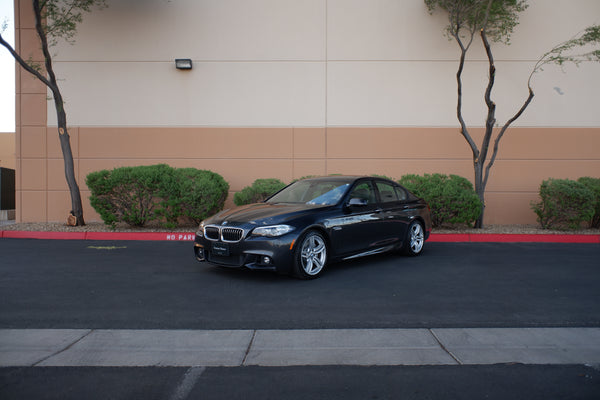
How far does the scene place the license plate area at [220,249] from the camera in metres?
6.05

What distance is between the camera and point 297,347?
370 centimetres

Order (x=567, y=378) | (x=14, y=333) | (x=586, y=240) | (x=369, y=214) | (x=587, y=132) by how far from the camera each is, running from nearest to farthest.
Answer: (x=567, y=378), (x=14, y=333), (x=369, y=214), (x=586, y=240), (x=587, y=132)

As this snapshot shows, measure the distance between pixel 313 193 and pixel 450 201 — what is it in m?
4.89

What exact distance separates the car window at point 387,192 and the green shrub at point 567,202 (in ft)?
17.7

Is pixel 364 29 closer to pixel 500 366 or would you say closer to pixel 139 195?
pixel 139 195

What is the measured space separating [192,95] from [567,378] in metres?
11.8

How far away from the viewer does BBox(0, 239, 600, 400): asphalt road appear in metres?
2.98

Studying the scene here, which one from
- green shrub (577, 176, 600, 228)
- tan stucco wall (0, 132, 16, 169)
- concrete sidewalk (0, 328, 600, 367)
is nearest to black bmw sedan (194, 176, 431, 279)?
concrete sidewalk (0, 328, 600, 367)

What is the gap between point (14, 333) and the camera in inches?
157

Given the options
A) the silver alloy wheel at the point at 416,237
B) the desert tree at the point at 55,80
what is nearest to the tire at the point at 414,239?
the silver alloy wheel at the point at 416,237

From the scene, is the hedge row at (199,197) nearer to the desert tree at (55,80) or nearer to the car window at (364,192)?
the desert tree at (55,80)

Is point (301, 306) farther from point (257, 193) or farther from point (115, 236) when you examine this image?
point (115, 236)

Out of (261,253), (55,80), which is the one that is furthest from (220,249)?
(55,80)

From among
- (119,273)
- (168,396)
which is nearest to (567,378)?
(168,396)
